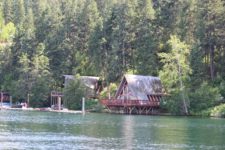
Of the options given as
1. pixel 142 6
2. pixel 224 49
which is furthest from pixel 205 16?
pixel 142 6

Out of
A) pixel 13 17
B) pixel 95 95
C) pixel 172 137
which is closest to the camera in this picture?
pixel 172 137

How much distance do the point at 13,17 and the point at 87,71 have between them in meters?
58.8

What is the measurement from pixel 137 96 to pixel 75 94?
10739 millimetres

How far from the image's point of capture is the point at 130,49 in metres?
99.8

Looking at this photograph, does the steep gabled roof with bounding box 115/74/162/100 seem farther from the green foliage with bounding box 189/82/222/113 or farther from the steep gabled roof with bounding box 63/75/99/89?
the steep gabled roof with bounding box 63/75/99/89

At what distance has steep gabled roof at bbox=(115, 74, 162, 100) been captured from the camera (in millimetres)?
87438

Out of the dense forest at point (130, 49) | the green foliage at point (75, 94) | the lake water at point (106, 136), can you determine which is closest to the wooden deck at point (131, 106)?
the dense forest at point (130, 49)

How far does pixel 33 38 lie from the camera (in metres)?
112

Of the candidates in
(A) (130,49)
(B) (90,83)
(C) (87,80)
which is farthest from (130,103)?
(A) (130,49)

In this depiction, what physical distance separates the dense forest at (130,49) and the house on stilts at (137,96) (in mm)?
1955

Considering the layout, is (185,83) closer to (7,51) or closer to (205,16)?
(205,16)

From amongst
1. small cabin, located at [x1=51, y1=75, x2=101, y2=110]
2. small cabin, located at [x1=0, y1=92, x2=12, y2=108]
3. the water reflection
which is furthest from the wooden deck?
the water reflection

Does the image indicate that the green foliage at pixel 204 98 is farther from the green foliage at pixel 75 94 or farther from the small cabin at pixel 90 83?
the small cabin at pixel 90 83

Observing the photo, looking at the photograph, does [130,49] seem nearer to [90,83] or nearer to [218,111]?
[90,83]
